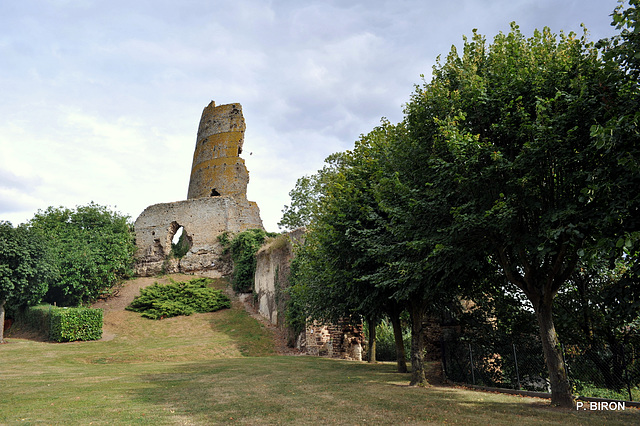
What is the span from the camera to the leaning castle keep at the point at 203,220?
34.3m

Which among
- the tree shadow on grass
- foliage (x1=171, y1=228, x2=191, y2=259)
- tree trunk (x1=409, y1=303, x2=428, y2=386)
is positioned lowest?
the tree shadow on grass

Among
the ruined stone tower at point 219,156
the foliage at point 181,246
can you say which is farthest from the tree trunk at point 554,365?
the ruined stone tower at point 219,156

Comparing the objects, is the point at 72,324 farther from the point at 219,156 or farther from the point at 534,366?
the point at 219,156

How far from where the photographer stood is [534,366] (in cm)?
1100

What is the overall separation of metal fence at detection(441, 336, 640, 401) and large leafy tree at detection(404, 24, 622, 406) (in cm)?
283

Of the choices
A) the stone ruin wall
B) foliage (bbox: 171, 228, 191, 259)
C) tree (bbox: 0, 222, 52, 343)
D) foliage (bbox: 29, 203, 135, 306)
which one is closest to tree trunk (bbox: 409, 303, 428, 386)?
the stone ruin wall

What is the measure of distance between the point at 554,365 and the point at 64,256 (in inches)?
1123

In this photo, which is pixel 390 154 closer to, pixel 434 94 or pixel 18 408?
pixel 434 94

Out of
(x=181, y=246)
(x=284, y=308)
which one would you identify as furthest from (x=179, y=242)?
(x=284, y=308)

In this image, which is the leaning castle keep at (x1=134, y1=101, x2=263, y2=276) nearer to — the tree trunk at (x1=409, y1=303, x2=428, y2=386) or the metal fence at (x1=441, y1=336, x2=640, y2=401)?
the metal fence at (x1=441, y1=336, x2=640, y2=401)

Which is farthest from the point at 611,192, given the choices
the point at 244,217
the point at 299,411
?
the point at 244,217

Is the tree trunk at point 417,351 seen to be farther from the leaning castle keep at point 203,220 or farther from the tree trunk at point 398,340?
the leaning castle keep at point 203,220

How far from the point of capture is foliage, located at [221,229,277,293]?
2941 centimetres

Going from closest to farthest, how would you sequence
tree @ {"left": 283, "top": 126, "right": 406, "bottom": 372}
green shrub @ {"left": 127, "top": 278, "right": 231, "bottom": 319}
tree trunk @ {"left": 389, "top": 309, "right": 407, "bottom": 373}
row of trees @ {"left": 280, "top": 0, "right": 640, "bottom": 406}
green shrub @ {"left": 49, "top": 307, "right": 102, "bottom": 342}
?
1. row of trees @ {"left": 280, "top": 0, "right": 640, "bottom": 406}
2. tree @ {"left": 283, "top": 126, "right": 406, "bottom": 372}
3. tree trunk @ {"left": 389, "top": 309, "right": 407, "bottom": 373}
4. green shrub @ {"left": 49, "top": 307, "right": 102, "bottom": 342}
5. green shrub @ {"left": 127, "top": 278, "right": 231, "bottom": 319}
